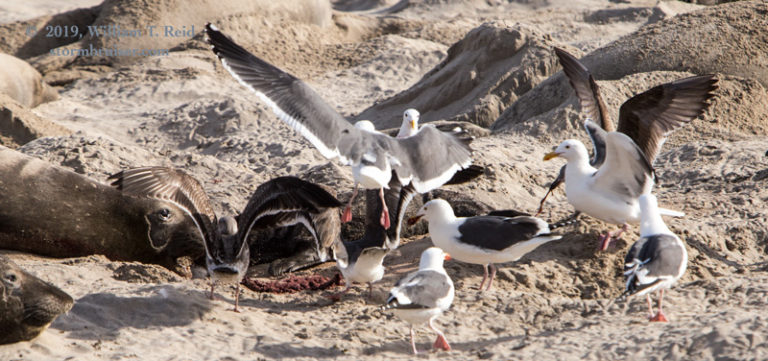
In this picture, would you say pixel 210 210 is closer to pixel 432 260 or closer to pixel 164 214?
pixel 164 214

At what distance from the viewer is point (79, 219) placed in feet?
22.5

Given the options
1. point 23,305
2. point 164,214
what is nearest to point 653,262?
point 23,305

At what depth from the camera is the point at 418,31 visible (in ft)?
60.4

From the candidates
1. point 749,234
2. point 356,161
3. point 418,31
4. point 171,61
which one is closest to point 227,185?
point 356,161

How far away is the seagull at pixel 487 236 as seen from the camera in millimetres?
5758

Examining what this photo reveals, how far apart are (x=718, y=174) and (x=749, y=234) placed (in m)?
1.59

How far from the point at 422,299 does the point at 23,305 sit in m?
2.25

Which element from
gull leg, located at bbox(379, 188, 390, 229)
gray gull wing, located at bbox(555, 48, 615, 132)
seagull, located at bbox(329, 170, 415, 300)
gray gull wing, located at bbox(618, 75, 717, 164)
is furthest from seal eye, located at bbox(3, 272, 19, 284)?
gray gull wing, located at bbox(555, 48, 615, 132)

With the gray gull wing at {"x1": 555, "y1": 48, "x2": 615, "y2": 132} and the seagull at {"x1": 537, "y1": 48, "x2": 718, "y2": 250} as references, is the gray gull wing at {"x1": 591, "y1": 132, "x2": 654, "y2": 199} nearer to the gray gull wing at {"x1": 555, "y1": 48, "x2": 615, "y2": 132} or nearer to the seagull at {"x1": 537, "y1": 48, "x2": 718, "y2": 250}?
the seagull at {"x1": 537, "y1": 48, "x2": 718, "y2": 250}

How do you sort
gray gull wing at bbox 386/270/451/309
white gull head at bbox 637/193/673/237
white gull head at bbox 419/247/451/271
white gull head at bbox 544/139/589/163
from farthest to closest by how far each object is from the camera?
white gull head at bbox 544/139/589/163 < white gull head at bbox 637/193/673/237 < white gull head at bbox 419/247/451/271 < gray gull wing at bbox 386/270/451/309

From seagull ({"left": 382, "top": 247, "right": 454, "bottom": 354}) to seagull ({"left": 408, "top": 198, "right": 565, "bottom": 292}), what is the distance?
0.71 meters

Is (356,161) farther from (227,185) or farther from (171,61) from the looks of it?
(171,61)

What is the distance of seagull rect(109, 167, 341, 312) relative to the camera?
5793mm

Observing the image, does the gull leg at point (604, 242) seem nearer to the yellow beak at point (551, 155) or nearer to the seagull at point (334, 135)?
the yellow beak at point (551, 155)
